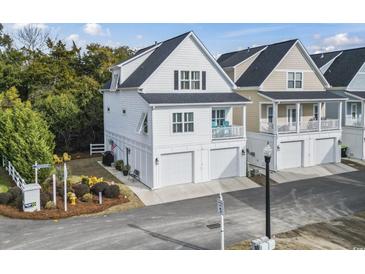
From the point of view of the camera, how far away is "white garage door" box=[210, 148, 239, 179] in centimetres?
2231

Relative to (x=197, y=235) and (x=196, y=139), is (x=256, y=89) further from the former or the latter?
(x=197, y=235)

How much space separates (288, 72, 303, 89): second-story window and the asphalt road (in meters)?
10.1

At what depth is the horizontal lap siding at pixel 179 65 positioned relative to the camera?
71.1 feet

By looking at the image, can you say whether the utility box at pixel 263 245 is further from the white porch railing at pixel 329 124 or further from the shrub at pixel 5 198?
the white porch railing at pixel 329 124

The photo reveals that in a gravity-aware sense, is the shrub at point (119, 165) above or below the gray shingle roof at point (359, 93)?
below

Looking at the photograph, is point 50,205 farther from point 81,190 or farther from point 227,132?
point 227,132

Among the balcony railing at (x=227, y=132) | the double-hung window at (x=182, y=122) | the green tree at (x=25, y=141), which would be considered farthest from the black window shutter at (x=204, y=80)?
the green tree at (x=25, y=141)

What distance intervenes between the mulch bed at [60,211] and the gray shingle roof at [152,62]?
812 cm

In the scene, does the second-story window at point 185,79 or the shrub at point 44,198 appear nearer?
the shrub at point 44,198

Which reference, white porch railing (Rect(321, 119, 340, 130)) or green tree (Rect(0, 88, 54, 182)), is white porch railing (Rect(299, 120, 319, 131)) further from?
green tree (Rect(0, 88, 54, 182))

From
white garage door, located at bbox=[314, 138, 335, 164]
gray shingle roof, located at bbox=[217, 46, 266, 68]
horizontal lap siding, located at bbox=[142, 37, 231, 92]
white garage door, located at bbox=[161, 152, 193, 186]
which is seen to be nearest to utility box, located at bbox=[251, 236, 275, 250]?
white garage door, located at bbox=[161, 152, 193, 186]

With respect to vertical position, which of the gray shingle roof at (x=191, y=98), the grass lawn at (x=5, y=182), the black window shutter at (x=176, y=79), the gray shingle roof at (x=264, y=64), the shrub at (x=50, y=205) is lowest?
the shrub at (x=50, y=205)

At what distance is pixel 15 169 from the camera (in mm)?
20547

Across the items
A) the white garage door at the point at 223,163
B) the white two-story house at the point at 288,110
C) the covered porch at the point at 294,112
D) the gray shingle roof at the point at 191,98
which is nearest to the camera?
the gray shingle roof at the point at 191,98
